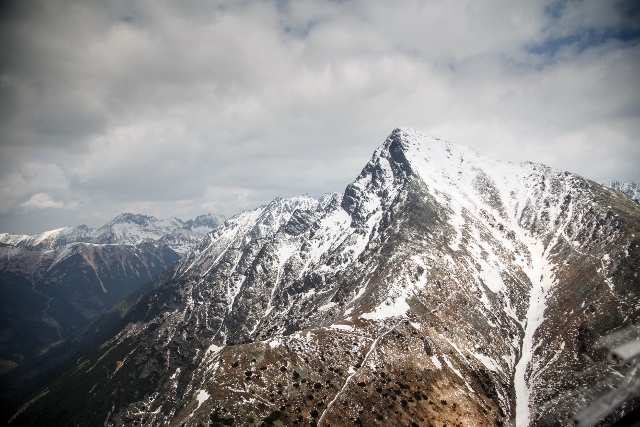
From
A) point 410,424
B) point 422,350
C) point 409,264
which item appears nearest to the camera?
point 410,424

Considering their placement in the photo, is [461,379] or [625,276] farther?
[625,276]

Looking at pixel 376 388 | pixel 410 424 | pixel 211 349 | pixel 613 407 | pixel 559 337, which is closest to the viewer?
pixel 613 407

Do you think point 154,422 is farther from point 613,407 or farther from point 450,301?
point 613,407

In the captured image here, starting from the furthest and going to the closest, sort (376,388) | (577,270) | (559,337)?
(577,270), (559,337), (376,388)

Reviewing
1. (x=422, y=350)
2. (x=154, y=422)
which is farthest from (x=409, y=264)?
(x=154, y=422)

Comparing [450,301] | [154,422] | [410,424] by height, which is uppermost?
[450,301]

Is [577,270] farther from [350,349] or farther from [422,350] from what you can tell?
[350,349]

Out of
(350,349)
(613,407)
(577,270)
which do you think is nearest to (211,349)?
(350,349)

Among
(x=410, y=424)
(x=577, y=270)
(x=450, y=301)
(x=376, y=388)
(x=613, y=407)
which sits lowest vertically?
(x=410, y=424)

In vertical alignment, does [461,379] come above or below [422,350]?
below
